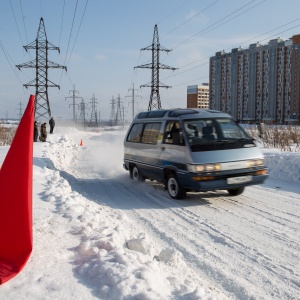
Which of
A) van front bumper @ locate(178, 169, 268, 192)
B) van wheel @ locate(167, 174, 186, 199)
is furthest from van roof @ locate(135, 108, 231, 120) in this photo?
van front bumper @ locate(178, 169, 268, 192)

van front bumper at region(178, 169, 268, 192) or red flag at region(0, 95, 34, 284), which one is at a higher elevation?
red flag at region(0, 95, 34, 284)

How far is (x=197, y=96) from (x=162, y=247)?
98.8 meters

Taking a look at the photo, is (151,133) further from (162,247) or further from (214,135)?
(162,247)

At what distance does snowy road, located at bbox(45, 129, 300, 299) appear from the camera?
163 inches

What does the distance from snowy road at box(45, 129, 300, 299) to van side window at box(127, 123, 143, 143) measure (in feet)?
4.35

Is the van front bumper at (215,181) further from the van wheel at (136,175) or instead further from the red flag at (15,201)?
the red flag at (15,201)

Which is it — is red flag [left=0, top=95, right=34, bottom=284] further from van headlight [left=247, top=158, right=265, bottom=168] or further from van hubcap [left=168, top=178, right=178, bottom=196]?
van headlight [left=247, top=158, right=265, bottom=168]

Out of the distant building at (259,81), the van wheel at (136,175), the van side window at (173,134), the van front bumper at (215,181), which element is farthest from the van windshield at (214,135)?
the distant building at (259,81)

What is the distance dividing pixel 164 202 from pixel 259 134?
43.9 feet

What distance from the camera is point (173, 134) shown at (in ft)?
28.7

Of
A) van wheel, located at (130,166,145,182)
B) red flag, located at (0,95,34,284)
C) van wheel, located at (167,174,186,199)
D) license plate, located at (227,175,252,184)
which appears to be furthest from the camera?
van wheel, located at (130,166,145,182)

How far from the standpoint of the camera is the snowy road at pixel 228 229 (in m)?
4.14

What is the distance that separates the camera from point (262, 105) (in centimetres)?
9469

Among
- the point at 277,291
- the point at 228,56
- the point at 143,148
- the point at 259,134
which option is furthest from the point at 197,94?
the point at 277,291
